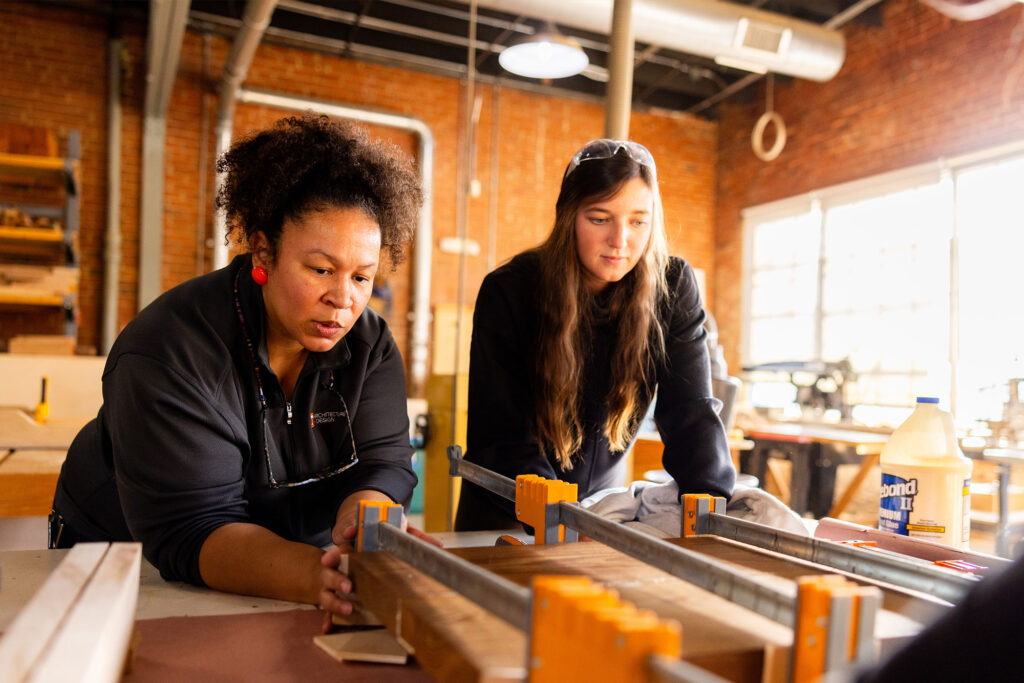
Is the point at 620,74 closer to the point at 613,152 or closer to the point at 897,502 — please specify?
the point at 613,152

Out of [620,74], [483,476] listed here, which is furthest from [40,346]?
[483,476]

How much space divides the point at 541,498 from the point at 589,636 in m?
0.54

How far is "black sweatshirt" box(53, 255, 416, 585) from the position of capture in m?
1.00

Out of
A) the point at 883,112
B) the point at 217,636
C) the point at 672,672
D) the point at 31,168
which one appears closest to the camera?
the point at 672,672

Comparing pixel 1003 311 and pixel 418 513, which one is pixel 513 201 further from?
pixel 1003 311

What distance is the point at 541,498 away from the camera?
1026 mm

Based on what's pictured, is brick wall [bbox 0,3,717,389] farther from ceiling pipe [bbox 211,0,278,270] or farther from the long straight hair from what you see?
the long straight hair

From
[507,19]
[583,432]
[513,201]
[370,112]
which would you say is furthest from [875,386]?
[583,432]

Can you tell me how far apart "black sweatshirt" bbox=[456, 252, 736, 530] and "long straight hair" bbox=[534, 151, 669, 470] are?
0.02 metres

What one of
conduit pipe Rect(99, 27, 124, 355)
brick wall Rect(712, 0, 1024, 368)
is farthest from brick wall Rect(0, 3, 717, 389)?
brick wall Rect(712, 0, 1024, 368)

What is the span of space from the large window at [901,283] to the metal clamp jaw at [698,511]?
13.8 ft

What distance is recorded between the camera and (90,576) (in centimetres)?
68

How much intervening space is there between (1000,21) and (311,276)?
19.0 ft

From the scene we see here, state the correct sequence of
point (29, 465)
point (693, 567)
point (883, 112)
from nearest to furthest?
point (693, 567), point (29, 465), point (883, 112)
